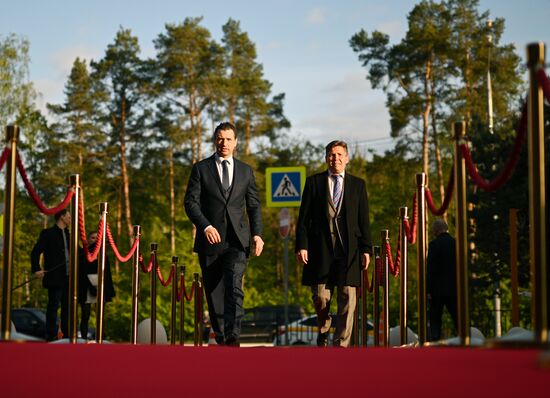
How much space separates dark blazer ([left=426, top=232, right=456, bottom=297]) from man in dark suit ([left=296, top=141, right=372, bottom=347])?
4.96 m

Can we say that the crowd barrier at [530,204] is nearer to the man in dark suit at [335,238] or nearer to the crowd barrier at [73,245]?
the man in dark suit at [335,238]

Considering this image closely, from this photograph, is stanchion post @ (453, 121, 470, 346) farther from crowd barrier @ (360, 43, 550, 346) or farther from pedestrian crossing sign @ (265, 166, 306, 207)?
pedestrian crossing sign @ (265, 166, 306, 207)

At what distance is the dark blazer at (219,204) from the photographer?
10.2m

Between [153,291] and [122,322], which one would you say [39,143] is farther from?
[153,291]

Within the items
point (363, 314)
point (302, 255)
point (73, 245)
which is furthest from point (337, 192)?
point (363, 314)

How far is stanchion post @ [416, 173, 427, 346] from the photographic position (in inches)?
377

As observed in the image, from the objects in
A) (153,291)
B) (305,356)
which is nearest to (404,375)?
(305,356)

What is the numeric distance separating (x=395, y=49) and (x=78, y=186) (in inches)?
1631

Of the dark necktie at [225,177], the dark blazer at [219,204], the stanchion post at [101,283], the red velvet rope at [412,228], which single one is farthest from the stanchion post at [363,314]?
the dark necktie at [225,177]

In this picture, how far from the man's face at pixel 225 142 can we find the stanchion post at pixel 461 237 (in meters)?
2.85

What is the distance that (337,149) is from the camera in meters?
10.8

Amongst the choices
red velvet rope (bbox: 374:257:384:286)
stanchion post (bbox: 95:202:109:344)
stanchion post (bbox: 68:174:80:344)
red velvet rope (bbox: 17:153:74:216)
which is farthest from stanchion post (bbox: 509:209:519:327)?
red velvet rope (bbox: 17:153:74:216)

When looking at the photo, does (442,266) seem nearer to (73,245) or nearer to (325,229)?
(325,229)

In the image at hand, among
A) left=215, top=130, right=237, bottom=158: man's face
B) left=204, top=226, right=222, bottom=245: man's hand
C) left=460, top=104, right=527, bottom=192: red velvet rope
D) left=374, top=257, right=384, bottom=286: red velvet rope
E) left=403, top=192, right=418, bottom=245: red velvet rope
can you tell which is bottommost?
left=374, top=257, right=384, bottom=286: red velvet rope
